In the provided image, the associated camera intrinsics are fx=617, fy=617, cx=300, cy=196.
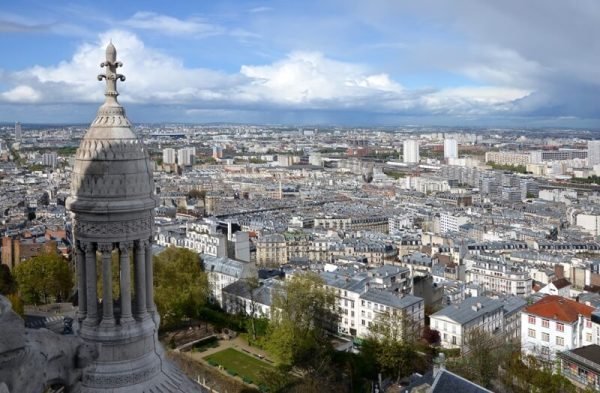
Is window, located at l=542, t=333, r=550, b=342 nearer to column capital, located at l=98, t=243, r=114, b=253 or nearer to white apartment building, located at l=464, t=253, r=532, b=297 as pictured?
white apartment building, located at l=464, t=253, r=532, b=297

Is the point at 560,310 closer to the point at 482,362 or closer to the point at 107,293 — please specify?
the point at 482,362

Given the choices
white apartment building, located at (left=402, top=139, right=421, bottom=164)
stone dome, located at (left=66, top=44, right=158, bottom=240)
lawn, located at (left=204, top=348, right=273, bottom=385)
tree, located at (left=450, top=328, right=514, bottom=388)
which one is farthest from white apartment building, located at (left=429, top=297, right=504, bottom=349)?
white apartment building, located at (left=402, top=139, right=421, bottom=164)

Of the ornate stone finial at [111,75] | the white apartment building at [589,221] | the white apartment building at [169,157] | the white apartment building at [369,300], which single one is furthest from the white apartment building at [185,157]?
the ornate stone finial at [111,75]

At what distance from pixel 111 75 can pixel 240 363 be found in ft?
70.1

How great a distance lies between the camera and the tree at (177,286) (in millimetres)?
28075

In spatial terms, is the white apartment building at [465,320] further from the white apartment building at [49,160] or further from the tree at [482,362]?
the white apartment building at [49,160]

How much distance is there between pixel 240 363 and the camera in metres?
25.8

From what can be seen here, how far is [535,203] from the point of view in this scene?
84438 millimetres

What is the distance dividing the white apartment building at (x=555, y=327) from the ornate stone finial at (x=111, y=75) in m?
22.4

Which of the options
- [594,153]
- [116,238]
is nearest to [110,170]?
[116,238]

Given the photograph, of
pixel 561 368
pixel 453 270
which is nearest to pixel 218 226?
pixel 453 270

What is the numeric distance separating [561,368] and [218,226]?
3241cm

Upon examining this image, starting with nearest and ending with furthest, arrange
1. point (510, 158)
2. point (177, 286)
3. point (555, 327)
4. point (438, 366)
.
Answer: point (438, 366) < point (555, 327) < point (177, 286) < point (510, 158)

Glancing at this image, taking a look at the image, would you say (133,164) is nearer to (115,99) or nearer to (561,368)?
(115,99)
